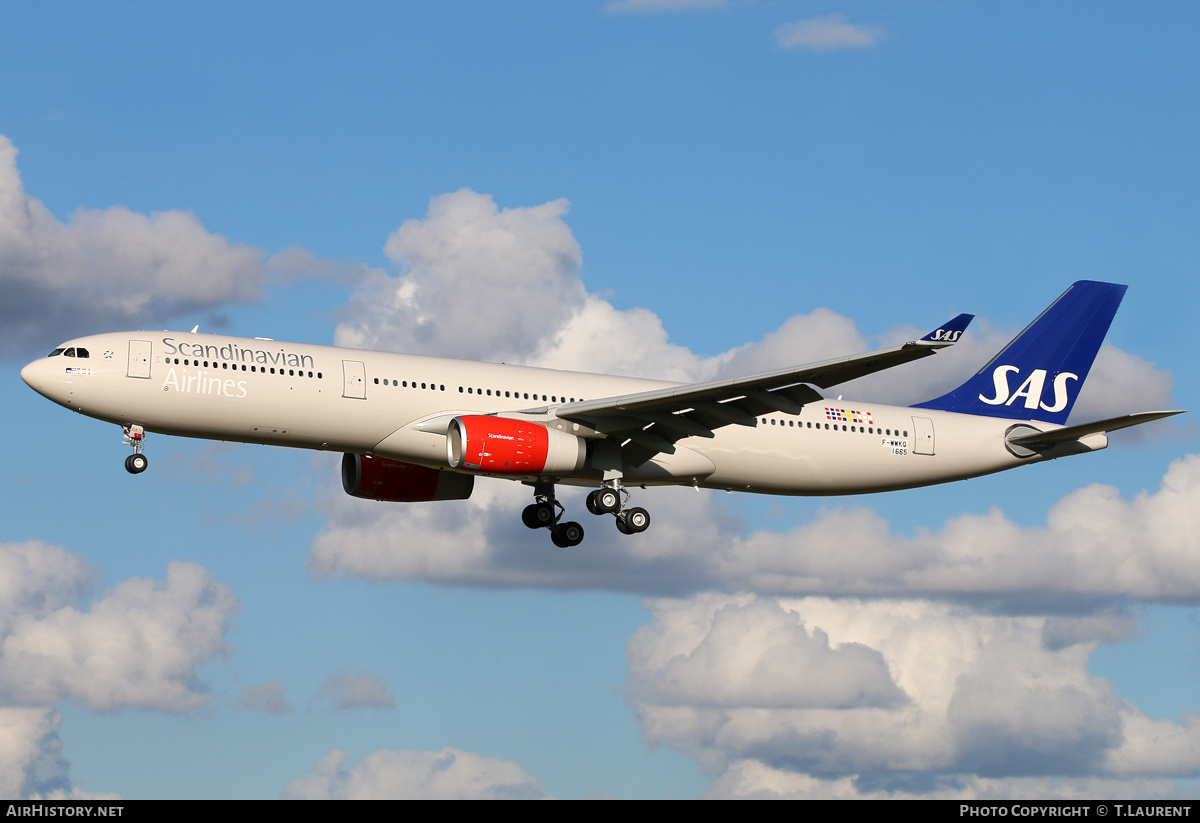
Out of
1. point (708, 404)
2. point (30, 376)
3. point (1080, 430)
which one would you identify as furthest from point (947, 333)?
point (30, 376)

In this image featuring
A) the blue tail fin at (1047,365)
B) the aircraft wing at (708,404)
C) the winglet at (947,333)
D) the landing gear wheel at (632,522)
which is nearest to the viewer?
the winglet at (947,333)

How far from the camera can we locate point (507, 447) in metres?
38.3

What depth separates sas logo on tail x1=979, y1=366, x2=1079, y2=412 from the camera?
48000 mm

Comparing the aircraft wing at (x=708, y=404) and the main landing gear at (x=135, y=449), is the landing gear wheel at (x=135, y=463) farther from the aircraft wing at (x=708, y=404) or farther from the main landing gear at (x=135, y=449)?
the aircraft wing at (x=708, y=404)

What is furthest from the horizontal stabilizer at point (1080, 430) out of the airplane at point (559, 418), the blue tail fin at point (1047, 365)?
the blue tail fin at point (1047, 365)

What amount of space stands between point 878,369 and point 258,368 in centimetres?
1682

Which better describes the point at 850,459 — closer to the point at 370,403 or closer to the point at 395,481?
the point at 395,481

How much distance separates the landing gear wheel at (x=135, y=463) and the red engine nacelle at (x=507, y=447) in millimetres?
8428

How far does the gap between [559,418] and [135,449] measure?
11.9m

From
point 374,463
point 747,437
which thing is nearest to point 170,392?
point 374,463

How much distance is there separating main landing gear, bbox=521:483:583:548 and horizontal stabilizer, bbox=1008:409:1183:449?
1509 cm

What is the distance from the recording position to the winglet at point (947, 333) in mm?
32688

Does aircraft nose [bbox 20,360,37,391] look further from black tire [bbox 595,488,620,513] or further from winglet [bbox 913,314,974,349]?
winglet [bbox 913,314,974,349]
